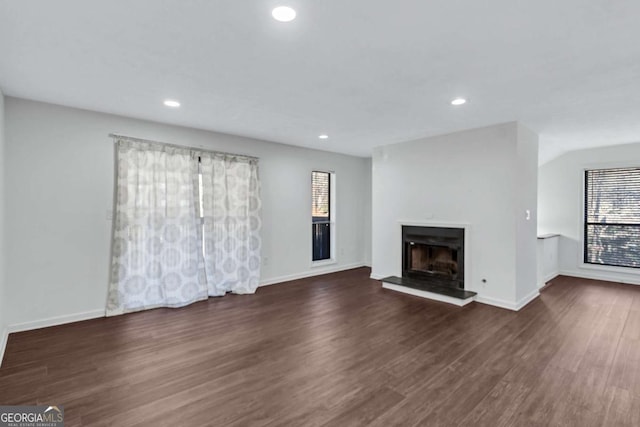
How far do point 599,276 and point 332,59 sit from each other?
6913 millimetres

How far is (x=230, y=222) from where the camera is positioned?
5.00 meters

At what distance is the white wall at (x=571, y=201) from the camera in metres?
5.84

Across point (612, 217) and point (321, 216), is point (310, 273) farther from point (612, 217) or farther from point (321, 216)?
point (612, 217)

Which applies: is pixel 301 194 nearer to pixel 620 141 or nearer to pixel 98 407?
pixel 98 407

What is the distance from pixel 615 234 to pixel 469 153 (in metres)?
3.86

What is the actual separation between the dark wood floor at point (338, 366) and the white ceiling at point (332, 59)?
256 cm

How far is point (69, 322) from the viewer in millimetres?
3688

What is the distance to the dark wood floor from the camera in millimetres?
2098

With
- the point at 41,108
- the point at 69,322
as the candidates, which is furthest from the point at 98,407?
the point at 41,108

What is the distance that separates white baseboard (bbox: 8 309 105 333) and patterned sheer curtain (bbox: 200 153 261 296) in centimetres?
147

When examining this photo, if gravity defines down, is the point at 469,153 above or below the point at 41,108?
below

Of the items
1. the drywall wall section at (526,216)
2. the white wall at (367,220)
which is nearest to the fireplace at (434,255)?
the drywall wall section at (526,216)

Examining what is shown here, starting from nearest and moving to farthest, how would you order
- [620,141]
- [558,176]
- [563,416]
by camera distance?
[563,416]
[620,141]
[558,176]

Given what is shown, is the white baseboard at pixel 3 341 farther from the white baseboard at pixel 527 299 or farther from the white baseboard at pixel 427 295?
the white baseboard at pixel 527 299
